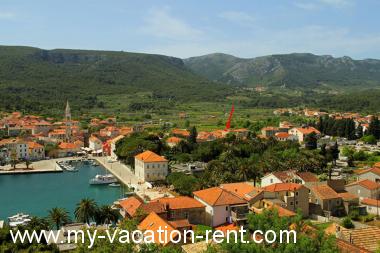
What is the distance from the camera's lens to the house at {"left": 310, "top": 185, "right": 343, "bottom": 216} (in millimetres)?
29031

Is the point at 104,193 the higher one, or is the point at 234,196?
the point at 234,196

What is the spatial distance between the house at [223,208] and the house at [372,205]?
8.60 metres

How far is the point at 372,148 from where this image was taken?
58031 mm

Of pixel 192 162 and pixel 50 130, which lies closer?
pixel 192 162

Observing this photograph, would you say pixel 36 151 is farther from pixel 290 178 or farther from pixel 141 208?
pixel 141 208

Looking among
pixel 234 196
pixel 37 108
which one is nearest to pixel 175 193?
pixel 234 196

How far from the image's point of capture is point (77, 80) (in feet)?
510

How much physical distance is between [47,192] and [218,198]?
20488 mm

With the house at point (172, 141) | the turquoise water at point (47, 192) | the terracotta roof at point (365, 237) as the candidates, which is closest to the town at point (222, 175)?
the terracotta roof at point (365, 237)

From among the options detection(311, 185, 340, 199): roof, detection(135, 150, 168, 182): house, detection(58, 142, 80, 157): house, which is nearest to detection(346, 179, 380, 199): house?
detection(311, 185, 340, 199): roof

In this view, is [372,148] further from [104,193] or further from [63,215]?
[63,215]

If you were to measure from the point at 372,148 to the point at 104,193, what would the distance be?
35.0 m

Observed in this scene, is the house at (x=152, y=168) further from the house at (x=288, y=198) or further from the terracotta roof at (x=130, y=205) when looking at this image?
the house at (x=288, y=198)

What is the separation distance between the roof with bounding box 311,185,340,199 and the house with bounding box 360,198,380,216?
2145mm
